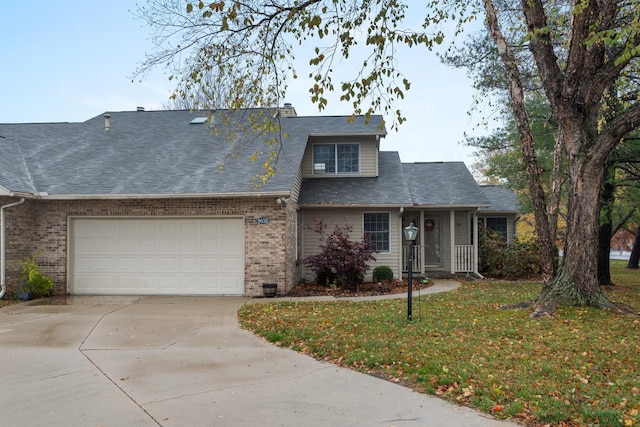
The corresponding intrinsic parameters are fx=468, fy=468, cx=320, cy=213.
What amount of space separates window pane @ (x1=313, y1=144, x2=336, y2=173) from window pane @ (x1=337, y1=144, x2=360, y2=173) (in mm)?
215

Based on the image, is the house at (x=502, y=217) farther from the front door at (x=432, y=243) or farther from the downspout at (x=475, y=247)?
the downspout at (x=475, y=247)

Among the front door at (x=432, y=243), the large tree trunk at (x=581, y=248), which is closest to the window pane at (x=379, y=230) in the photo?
the front door at (x=432, y=243)

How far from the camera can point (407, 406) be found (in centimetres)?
457

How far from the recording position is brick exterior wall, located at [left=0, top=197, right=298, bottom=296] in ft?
38.9

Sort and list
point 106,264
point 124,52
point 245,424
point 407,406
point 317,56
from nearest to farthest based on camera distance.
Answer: point 245,424 < point 407,406 < point 317,56 < point 124,52 < point 106,264

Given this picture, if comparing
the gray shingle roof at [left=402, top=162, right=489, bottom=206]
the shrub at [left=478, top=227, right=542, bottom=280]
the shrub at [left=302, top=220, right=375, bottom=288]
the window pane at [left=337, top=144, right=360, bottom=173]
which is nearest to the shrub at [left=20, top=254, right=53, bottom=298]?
the shrub at [left=302, top=220, right=375, bottom=288]

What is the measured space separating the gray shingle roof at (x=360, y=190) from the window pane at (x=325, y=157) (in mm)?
442

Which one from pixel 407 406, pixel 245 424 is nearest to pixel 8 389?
pixel 245 424

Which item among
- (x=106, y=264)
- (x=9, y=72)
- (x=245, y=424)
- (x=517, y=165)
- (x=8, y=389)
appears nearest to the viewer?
(x=245, y=424)

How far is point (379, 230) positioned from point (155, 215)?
22.7ft

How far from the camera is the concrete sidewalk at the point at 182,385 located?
168 inches

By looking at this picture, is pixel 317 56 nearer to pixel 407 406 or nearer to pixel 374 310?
pixel 407 406

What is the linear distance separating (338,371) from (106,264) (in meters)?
8.99

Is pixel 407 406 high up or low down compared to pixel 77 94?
down
